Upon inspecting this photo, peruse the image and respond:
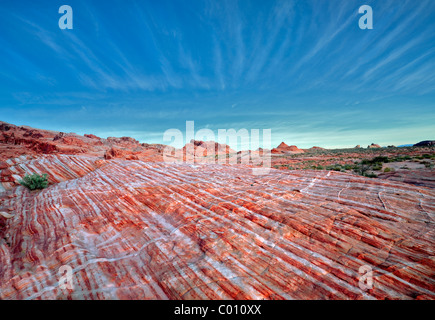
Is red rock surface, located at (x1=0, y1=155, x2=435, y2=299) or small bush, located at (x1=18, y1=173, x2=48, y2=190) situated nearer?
red rock surface, located at (x1=0, y1=155, x2=435, y2=299)

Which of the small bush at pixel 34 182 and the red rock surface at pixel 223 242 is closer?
the red rock surface at pixel 223 242

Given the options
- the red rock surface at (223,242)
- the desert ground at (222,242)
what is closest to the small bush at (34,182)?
the desert ground at (222,242)

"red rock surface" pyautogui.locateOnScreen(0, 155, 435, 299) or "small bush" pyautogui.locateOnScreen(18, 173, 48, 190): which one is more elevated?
"small bush" pyautogui.locateOnScreen(18, 173, 48, 190)

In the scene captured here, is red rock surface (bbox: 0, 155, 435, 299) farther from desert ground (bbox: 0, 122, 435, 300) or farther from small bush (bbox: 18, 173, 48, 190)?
small bush (bbox: 18, 173, 48, 190)

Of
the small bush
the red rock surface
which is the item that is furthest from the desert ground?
the small bush

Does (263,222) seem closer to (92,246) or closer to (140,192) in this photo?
(92,246)

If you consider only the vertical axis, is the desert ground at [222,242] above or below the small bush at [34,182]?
below

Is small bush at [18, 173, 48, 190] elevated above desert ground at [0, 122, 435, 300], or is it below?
above

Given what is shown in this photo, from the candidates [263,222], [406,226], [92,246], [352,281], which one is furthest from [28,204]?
[406,226]

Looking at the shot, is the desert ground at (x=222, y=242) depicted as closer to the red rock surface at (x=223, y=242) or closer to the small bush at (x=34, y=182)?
the red rock surface at (x=223, y=242)

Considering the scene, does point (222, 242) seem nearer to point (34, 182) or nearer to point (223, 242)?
point (223, 242)
